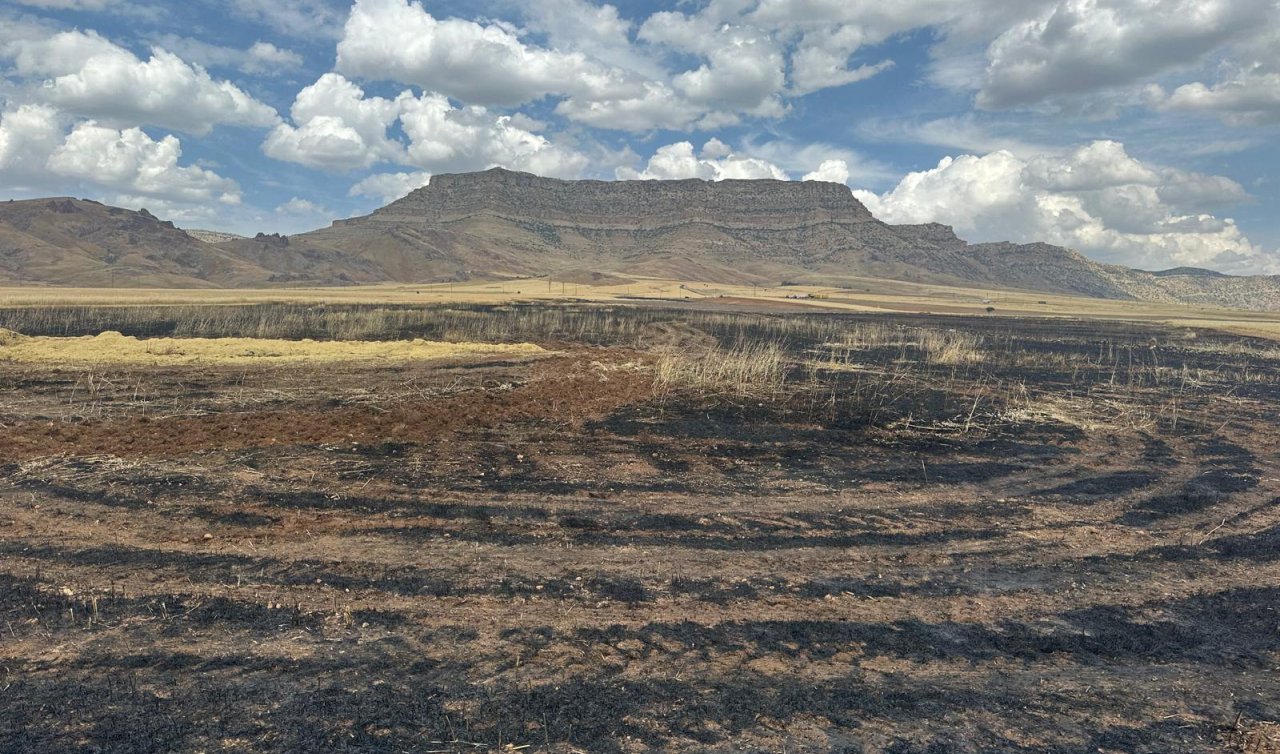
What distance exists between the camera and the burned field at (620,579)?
4672 millimetres

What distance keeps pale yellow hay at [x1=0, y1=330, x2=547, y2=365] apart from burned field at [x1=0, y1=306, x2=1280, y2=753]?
680cm

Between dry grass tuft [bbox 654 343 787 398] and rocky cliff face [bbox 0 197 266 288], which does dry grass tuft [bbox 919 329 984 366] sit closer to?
dry grass tuft [bbox 654 343 787 398]

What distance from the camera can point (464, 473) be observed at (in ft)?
35.0

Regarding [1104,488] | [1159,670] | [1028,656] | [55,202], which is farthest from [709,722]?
[55,202]

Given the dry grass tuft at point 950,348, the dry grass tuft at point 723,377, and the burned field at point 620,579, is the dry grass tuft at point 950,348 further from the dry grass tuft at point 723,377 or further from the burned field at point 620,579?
the burned field at point 620,579

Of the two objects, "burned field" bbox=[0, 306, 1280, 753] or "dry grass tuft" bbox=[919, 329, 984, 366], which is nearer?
"burned field" bbox=[0, 306, 1280, 753]

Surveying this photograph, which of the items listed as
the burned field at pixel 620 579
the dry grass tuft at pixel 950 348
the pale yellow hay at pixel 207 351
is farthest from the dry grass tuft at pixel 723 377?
the dry grass tuft at pixel 950 348

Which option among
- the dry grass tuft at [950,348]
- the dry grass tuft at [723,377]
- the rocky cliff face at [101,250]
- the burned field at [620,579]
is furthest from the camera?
the rocky cliff face at [101,250]

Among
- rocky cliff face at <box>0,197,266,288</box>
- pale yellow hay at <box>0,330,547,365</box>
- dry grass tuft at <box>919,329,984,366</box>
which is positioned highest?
rocky cliff face at <box>0,197,266,288</box>

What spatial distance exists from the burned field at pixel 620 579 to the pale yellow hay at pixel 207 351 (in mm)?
6803

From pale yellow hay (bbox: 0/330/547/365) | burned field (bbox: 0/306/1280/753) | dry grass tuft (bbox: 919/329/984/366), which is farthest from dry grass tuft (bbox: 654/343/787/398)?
dry grass tuft (bbox: 919/329/984/366)

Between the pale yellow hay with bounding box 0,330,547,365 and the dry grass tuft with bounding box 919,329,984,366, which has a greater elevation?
the dry grass tuft with bounding box 919,329,984,366

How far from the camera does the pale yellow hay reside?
22641 mm

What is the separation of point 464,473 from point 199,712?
20.3ft
